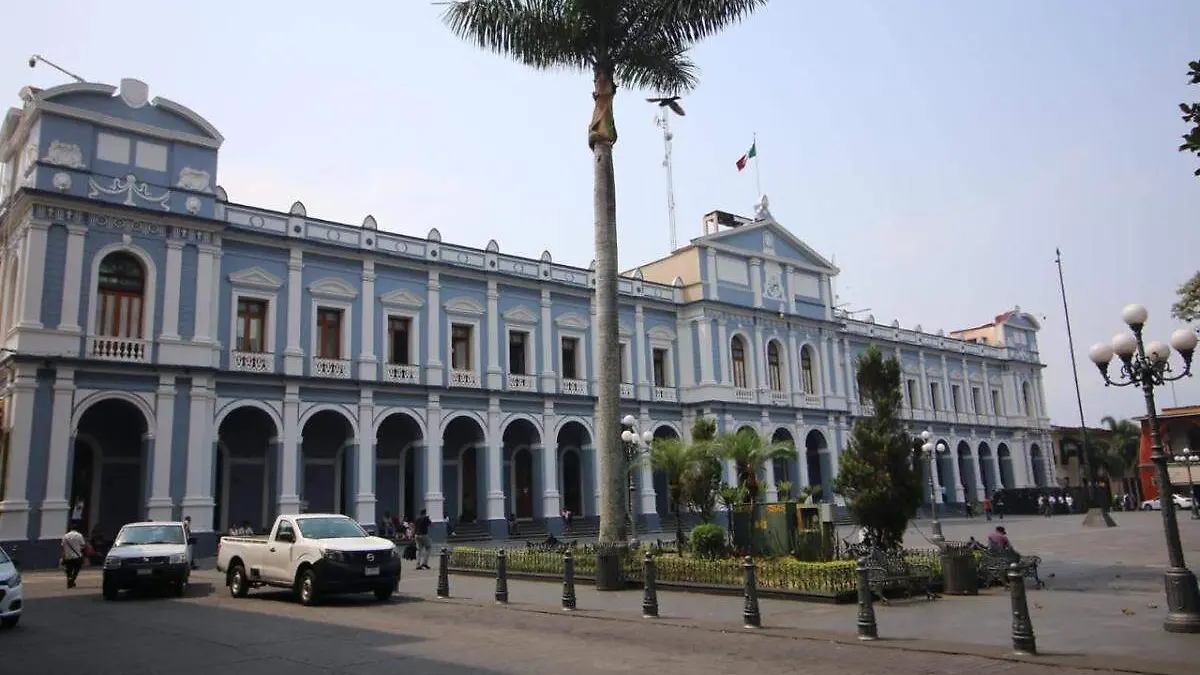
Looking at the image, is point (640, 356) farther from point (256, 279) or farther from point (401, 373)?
point (256, 279)

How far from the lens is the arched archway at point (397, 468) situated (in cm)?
2947

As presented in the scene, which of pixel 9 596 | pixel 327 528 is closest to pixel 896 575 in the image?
pixel 327 528

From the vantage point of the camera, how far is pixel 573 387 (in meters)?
33.2

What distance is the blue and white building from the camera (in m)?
22.3

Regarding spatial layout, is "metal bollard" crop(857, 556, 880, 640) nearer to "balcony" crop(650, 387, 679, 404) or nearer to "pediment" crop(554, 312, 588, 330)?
"pediment" crop(554, 312, 588, 330)

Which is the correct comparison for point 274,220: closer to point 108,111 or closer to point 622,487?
point 108,111

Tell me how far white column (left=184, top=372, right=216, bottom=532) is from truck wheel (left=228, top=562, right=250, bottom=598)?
8384 millimetres

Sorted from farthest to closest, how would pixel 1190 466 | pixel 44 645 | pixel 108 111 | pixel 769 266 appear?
pixel 1190 466 < pixel 769 266 < pixel 108 111 < pixel 44 645

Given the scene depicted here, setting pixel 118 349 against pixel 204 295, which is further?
pixel 204 295

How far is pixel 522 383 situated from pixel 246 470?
996 cm

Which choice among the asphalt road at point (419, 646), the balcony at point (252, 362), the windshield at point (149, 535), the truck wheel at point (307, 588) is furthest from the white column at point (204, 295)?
the truck wheel at point (307, 588)

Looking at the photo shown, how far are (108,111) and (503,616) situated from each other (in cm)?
1959

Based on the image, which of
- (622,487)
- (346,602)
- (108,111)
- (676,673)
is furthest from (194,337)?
(676,673)

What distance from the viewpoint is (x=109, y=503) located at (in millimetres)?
24281
